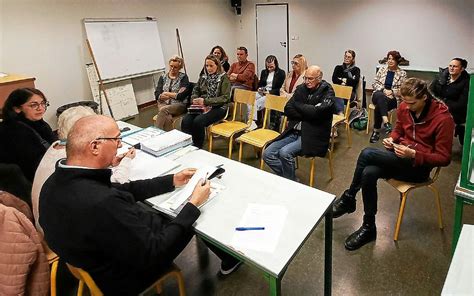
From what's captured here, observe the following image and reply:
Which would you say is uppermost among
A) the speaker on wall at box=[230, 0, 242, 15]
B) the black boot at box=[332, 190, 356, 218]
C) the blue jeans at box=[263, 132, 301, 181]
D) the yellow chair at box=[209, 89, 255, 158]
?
the speaker on wall at box=[230, 0, 242, 15]

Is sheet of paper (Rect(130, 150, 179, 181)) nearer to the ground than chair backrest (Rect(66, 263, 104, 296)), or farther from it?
farther from it

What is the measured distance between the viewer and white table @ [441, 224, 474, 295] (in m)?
1.06

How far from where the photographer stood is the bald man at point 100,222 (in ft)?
3.80

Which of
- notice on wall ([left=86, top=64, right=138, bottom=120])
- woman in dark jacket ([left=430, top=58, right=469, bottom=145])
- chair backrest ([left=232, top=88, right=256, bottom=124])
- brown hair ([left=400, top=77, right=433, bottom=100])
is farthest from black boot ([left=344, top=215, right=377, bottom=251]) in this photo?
notice on wall ([left=86, top=64, right=138, bottom=120])

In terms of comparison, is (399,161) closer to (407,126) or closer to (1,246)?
(407,126)

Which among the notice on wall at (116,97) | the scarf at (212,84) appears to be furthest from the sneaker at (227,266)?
the notice on wall at (116,97)

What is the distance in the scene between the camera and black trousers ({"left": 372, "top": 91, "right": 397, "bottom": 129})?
4.25 metres

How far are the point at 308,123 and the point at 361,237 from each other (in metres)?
1.01

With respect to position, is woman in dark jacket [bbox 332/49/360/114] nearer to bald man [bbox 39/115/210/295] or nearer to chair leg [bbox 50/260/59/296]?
bald man [bbox 39/115/210/295]

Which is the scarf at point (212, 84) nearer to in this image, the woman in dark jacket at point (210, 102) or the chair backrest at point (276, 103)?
the woman in dark jacket at point (210, 102)

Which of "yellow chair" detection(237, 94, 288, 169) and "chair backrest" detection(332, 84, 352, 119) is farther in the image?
"chair backrest" detection(332, 84, 352, 119)

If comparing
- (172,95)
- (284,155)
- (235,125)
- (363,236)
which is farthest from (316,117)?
(172,95)

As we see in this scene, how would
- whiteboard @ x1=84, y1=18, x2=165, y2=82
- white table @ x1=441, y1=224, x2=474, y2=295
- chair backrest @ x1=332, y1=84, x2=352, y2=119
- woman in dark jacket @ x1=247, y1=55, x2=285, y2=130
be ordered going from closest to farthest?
white table @ x1=441, y1=224, x2=474, y2=295 < chair backrest @ x1=332, y1=84, x2=352, y2=119 < woman in dark jacket @ x1=247, y1=55, x2=285, y2=130 < whiteboard @ x1=84, y1=18, x2=165, y2=82

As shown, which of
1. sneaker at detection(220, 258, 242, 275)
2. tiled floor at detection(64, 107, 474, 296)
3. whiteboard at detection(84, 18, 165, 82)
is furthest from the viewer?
whiteboard at detection(84, 18, 165, 82)
